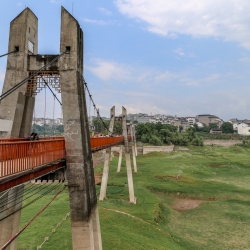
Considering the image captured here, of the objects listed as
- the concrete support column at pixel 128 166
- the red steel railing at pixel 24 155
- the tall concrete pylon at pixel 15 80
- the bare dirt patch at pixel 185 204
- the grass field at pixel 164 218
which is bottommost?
the bare dirt patch at pixel 185 204

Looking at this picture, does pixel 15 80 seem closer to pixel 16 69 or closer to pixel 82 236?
pixel 16 69

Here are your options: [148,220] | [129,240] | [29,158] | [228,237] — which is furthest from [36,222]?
[228,237]

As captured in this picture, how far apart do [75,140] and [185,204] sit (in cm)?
2536

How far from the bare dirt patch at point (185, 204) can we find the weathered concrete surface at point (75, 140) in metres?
21.9

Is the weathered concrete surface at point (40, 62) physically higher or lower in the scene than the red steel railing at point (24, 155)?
higher

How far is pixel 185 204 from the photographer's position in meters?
33.5

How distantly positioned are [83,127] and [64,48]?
13.1ft

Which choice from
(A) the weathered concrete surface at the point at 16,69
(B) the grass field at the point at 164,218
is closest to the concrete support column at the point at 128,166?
(B) the grass field at the point at 164,218

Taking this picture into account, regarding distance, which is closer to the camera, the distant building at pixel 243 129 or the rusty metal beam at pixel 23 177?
the rusty metal beam at pixel 23 177

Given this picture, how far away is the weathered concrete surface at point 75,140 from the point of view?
479 inches

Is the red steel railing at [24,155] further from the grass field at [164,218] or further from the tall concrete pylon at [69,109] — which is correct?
the grass field at [164,218]

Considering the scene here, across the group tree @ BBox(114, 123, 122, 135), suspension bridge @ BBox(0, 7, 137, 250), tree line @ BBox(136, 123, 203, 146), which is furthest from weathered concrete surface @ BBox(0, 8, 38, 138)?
tree line @ BBox(136, 123, 203, 146)

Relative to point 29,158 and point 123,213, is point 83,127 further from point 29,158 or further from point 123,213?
point 123,213

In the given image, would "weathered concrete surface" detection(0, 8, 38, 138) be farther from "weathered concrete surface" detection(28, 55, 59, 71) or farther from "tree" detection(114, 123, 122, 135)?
"tree" detection(114, 123, 122, 135)
